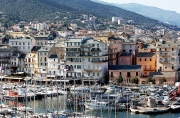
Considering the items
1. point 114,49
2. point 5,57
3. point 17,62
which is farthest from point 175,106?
point 5,57

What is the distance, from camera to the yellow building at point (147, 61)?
64812mm

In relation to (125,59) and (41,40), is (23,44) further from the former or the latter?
(125,59)

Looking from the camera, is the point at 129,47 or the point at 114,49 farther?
the point at 129,47

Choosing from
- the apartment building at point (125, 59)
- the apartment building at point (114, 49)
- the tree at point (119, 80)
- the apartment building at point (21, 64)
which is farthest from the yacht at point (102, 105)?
the apartment building at point (21, 64)

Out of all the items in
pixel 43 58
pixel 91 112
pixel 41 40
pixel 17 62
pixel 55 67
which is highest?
pixel 41 40

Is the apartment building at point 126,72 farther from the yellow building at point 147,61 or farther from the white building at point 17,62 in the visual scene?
the white building at point 17,62

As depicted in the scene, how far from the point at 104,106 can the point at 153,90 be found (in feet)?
31.1

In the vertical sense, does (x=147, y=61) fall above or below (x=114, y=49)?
below

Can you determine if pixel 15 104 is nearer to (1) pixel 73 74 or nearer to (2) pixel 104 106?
(2) pixel 104 106

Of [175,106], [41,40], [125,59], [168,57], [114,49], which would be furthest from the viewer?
[41,40]

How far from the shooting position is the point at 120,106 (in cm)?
4694

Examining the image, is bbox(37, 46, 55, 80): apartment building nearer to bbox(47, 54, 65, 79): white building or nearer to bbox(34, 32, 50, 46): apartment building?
bbox(47, 54, 65, 79): white building

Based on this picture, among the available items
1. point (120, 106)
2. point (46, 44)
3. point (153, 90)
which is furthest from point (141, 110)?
point (46, 44)

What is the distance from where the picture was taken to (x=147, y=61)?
65.3m
